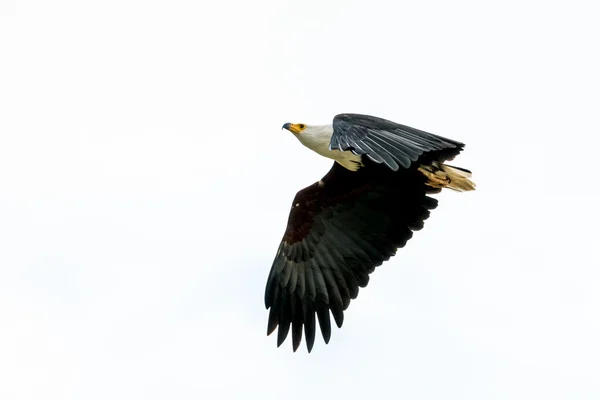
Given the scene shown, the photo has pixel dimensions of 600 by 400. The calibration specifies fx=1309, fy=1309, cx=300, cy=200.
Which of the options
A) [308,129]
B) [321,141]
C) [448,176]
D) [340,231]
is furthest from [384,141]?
[340,231]

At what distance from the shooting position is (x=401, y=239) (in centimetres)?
1900

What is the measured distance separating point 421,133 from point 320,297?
3668 mm

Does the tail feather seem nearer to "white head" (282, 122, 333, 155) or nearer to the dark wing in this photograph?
the dark wing

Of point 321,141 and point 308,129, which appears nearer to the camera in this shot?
point 321,141

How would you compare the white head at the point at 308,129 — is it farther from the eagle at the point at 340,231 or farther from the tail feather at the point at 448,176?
the tail feather at the point at 448,176

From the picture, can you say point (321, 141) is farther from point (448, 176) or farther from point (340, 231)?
point (340, 231)

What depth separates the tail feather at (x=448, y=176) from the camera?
1812 cm

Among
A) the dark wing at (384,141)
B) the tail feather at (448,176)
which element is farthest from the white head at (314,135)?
the tail feather at (448,176)

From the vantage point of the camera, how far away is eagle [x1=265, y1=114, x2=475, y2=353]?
18.5 m

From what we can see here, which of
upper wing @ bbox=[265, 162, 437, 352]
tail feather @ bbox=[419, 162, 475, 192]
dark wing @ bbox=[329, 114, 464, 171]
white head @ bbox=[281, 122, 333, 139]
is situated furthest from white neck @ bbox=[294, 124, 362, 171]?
tail feather @ bbox=[419, 162, 475, 192]

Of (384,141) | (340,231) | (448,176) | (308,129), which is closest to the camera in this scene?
(384,141)

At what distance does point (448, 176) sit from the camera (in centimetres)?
1825

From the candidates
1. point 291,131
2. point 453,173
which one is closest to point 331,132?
point 291,131

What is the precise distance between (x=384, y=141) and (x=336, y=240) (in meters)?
3.76
